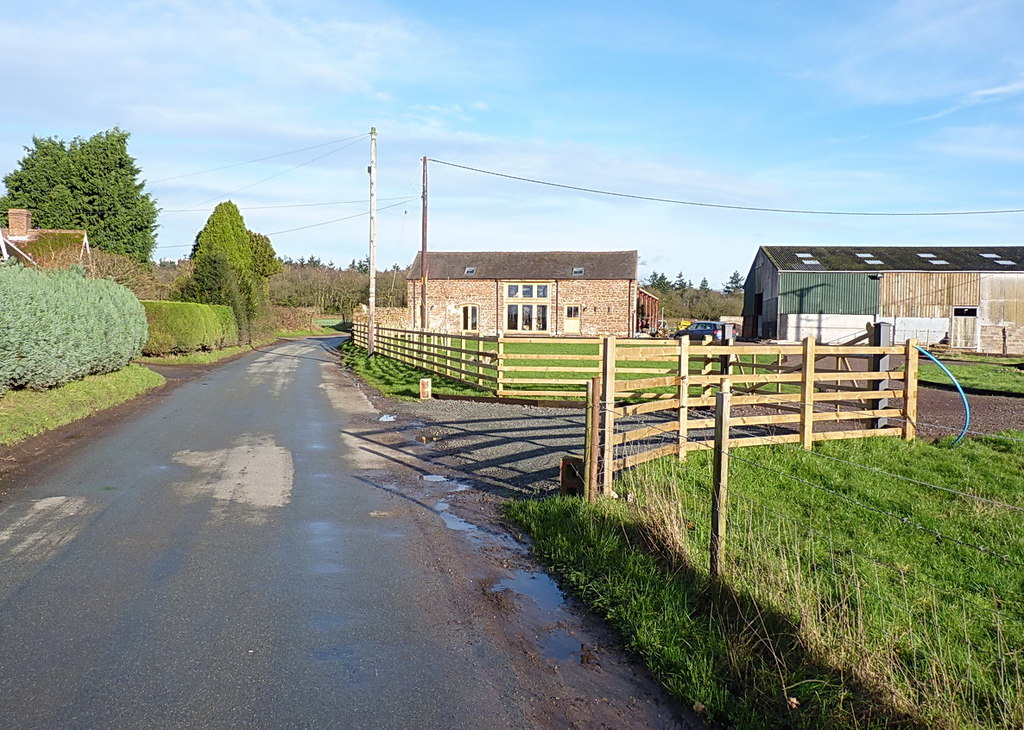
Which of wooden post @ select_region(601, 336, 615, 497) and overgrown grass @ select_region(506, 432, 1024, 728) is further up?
wooden post @ select_region(601, 336, 615, 497)

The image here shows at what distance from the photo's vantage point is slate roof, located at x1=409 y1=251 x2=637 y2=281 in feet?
171

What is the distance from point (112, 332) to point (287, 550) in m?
15.4

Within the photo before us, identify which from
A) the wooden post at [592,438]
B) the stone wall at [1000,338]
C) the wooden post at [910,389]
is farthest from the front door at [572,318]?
the wooden post at [592,438]

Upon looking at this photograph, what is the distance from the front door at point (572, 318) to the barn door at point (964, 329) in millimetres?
21580

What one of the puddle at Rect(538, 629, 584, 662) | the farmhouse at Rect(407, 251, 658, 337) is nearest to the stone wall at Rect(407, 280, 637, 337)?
the farmhouse at Rect(407, 251, 658, 337)

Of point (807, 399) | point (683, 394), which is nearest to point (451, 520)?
point (683, 394)

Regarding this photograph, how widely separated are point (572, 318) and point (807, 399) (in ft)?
138

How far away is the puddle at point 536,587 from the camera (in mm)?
5227

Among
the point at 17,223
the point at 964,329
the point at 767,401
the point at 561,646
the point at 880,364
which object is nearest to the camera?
the point at 561,646

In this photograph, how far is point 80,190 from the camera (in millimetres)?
41469

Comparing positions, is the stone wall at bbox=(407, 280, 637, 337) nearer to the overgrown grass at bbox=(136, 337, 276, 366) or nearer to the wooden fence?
the overgrown grass at bbox=(136, 337, 276, 366)

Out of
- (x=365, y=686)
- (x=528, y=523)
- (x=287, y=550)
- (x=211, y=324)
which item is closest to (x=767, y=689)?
(x=365, y=686)

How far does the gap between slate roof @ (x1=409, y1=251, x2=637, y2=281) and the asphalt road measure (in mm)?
43798

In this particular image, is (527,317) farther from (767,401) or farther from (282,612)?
(282,612)
